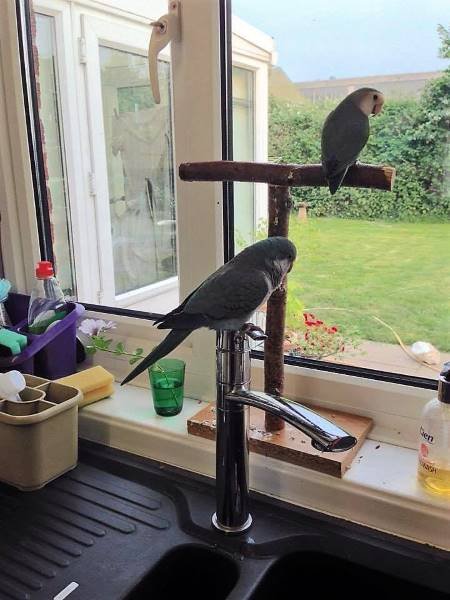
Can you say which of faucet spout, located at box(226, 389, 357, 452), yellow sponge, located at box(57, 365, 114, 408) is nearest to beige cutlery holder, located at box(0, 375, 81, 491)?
yellow sponge, located at box(57, 365, 114, 408)

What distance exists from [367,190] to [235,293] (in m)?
0.34

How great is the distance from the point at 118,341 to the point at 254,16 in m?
0.64

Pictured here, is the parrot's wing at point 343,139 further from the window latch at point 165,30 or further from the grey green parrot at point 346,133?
the window latch at point 165,30

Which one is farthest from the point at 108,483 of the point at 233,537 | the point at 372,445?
the point at 372,445

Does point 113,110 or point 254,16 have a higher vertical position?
point 254,16

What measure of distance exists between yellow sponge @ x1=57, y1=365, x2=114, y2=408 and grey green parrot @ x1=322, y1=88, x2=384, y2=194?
0.57 metres

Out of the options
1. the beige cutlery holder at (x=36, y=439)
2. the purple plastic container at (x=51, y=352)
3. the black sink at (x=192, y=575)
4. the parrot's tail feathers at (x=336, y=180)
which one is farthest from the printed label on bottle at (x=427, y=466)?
the purple plastic container at (x=51, y=352)

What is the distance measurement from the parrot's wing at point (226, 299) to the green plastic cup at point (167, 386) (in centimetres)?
29

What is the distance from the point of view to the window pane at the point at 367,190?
0.79 meters

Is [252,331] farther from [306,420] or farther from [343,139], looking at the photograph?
[343,139]

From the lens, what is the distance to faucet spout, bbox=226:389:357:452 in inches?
23.4

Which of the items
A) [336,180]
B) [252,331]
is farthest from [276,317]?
[336,180]

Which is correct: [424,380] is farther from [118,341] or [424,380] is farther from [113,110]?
[113,110]

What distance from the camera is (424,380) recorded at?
81cm
